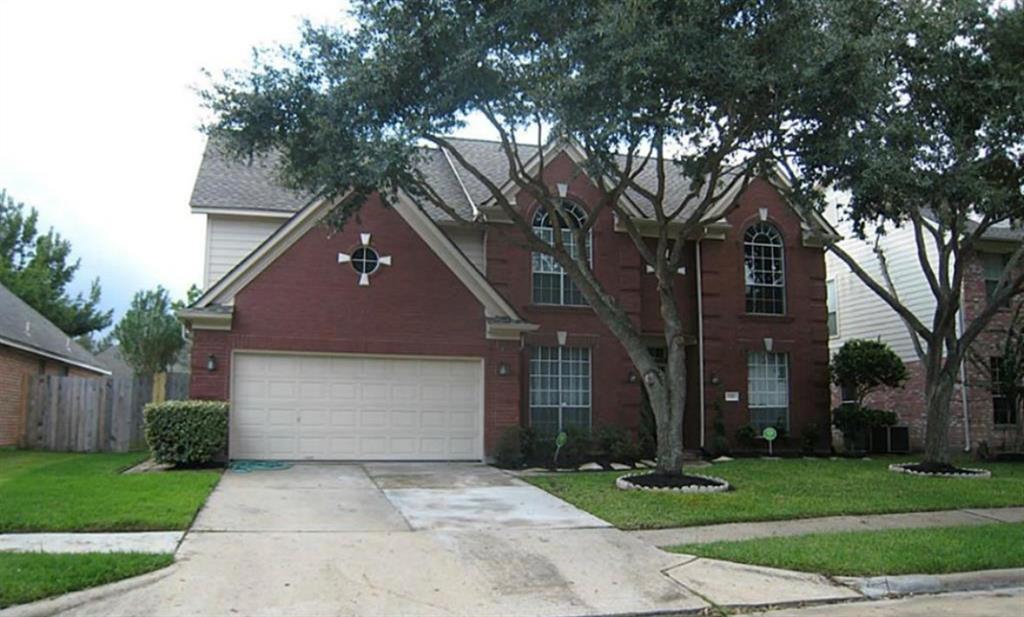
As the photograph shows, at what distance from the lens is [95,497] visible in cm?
1039

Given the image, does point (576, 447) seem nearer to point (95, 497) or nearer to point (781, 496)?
point (781, 496)

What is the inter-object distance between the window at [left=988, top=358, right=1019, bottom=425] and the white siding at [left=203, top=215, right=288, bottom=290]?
57.7ft

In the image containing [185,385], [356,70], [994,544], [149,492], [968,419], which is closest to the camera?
[994,544]

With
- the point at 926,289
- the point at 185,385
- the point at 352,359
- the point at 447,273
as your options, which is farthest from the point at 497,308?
the point at 926,289

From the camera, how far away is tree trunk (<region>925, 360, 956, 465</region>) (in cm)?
1568

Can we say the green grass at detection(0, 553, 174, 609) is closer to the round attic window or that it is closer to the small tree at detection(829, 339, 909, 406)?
the round attic window

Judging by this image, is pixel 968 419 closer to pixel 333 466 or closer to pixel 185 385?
pixel 333 466

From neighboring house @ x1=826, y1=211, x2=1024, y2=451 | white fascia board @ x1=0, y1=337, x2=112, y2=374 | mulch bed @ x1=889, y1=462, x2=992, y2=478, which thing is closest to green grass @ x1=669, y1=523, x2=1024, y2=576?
mulch bed @ x1=889, y1=462, x2=992, y2=478

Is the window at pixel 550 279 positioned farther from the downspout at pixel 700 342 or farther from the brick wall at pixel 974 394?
the brick wall at pixel 974 394

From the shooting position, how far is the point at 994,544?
909 cm

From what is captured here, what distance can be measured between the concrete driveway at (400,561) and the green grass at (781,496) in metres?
0.74

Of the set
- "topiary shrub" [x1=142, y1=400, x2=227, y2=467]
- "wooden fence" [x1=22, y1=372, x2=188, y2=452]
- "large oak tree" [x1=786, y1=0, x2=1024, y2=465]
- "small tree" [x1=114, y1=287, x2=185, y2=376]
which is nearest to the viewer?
"large oak tree" [x1=786, y1=0, x2=1024, y2=465]

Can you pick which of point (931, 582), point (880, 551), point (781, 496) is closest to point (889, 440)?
point (781, 496)

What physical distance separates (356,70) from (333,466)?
7.37 m
